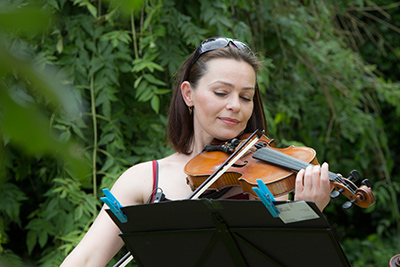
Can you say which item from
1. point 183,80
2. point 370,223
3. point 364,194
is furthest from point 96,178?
point 370,223

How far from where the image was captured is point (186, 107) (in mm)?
1764

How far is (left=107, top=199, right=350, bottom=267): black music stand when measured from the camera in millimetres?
1057

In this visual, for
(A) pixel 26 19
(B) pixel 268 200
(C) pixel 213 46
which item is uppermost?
(A) pixel 26 19

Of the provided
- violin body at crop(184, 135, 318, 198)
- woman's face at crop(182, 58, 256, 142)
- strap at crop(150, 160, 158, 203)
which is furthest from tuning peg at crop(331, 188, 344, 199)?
strap at crop(150, 160, 158, 203)

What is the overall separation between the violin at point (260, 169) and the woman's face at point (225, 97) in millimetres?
57

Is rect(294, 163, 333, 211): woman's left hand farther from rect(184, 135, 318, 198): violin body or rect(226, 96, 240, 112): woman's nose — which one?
rect(226, 96, 240, 112): woman's nose

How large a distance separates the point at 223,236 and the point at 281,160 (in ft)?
1.28

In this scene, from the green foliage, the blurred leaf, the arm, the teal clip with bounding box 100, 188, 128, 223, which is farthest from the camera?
the green foliage

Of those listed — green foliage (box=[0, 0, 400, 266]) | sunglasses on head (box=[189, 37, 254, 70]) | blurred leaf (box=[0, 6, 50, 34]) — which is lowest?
green foliage (box=[0, 0, 400, 266])

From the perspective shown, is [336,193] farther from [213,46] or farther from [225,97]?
[213,46]

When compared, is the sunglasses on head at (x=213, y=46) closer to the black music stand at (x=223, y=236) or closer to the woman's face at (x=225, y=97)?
the woman's face at (x=225, y=97)

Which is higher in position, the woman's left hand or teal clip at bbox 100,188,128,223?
teal clip at bbox 100,188,128,223

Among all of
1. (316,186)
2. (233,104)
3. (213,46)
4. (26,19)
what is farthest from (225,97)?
(26,19)

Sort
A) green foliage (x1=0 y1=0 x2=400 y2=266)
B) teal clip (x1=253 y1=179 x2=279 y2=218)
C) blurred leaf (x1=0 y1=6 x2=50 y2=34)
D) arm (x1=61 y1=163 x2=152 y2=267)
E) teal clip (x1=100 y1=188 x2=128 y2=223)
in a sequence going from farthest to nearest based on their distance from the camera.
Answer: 1. green foliage (x1=0 y1=0 x2=400 y2=266)
2. arm (x1=61 y1=163 x2=152 y2=267)
3. teal clip (x1=100 y1=188 x2=128 y2=223)
4. teal clip (x1=253 y1=179 x2=279 y2=218)
5. blurred leaf (x1=0 y1=6 x2=50 y2=34)
